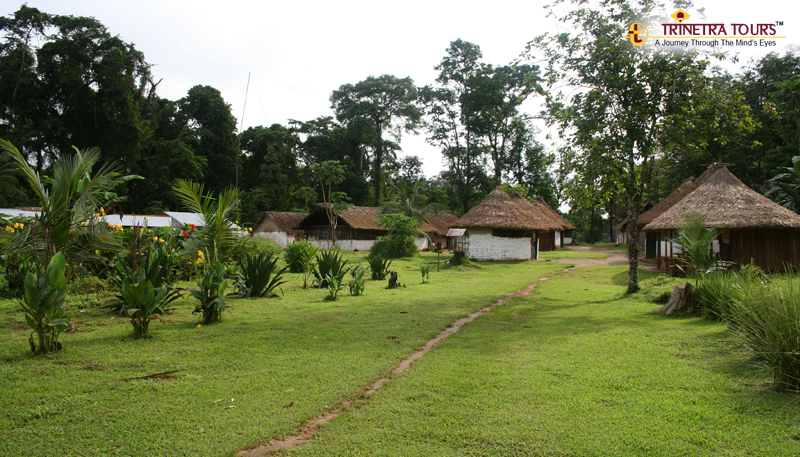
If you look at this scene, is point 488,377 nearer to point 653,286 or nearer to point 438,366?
point 438,366

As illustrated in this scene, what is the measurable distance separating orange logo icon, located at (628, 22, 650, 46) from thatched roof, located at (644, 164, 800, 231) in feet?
17.5

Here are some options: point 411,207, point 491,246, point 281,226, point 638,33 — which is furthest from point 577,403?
point 281,226

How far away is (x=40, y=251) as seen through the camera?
20.3ft

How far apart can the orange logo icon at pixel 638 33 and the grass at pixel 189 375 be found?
7700 millimetres

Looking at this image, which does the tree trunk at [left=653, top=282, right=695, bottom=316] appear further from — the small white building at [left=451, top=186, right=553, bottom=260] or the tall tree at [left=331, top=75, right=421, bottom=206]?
the tall tree at [left=331, top=75, right=421, bottom=206]

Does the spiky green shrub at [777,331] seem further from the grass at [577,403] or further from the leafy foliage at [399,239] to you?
the leafy foliage at [399,239]

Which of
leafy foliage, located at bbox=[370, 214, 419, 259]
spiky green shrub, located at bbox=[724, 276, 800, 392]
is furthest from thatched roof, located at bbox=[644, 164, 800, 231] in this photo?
leafy foliage, located at bbox=[370, 214, 419, 259]

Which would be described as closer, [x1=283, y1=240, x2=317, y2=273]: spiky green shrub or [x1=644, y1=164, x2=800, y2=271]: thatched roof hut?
[x1=283, y1=240, x2=317, y2=273]: spiky green shrub

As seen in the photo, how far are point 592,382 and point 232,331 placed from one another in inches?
175

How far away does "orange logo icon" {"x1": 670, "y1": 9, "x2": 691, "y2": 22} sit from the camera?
10352mm

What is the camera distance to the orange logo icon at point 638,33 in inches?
410

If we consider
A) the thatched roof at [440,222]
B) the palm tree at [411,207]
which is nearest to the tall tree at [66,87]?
the palm tree at [411,207]

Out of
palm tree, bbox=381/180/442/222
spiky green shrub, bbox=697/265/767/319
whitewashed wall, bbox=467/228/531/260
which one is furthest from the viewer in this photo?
palm tree, bbox=381/180/442/222

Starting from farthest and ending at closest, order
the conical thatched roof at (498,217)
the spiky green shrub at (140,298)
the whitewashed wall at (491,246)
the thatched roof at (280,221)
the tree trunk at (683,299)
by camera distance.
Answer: the thatched roof at (280,221) < the whitewashed wall at (491,246) < the conical thatched roof at (498,217) < the tree trunk at (683,299) < the spiky green shrub at (140,298)
